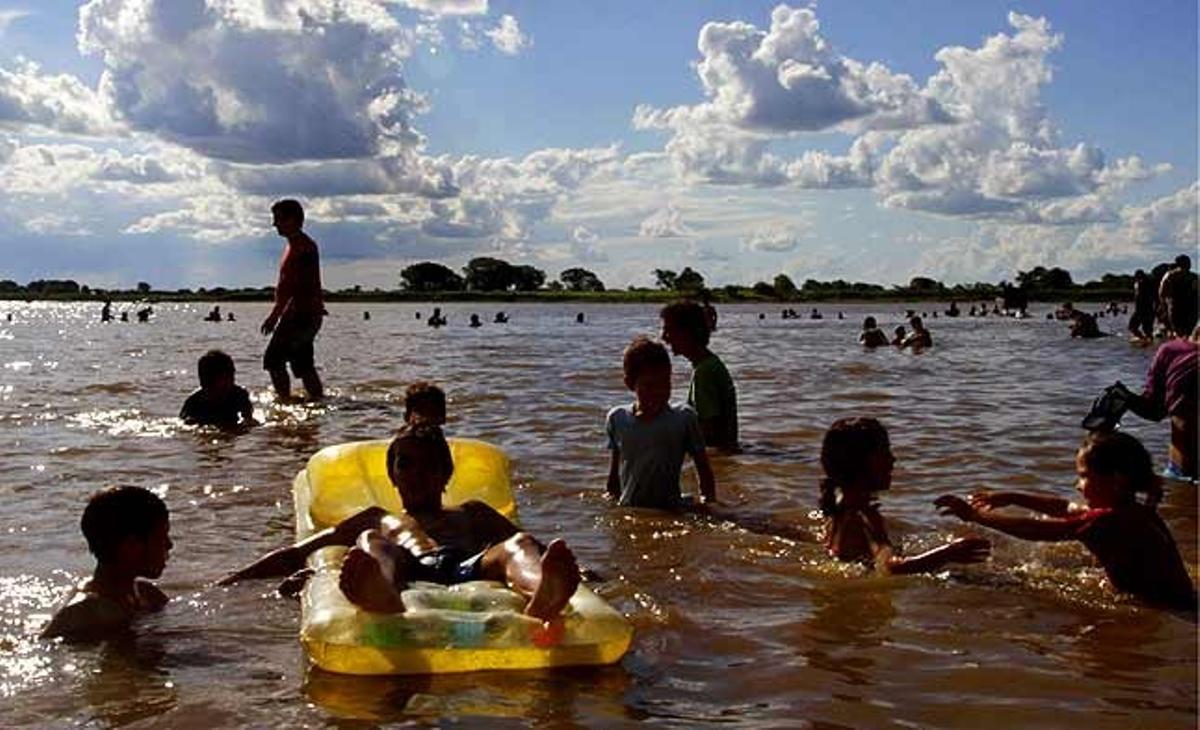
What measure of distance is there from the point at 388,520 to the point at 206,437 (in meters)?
5.18

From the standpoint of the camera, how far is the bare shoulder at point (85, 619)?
4.63 meters

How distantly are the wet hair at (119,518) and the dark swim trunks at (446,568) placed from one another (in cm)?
102

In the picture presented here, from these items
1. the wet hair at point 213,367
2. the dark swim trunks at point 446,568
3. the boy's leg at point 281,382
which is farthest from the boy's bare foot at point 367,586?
the boy's leg at point 281,382

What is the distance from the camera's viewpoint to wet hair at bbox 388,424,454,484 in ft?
18.0

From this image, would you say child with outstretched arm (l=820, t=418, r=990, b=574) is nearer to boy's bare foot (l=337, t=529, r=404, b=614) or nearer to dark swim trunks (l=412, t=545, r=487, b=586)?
dark swim trunks (l=412, t=545, r=487, b=586)

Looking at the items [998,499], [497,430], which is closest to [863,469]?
[998,499]

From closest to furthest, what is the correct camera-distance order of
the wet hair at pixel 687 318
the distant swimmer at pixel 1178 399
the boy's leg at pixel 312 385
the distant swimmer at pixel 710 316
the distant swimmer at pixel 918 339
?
Answer: the distant swimmer at pixel 1178 399
the wet hair at pixel 687 318
the distant swimmer at pixel 710 316
the boy's leg at pixel 312 385
the distant swimmer at pixel 918 339

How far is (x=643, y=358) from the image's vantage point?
705 cm

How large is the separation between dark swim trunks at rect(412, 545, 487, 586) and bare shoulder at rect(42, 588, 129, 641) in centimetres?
112

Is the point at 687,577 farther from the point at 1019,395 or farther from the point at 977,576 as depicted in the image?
the point at 1019,395

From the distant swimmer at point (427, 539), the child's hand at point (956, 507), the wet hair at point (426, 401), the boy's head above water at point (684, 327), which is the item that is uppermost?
the boy's head above water at point (684, 327)

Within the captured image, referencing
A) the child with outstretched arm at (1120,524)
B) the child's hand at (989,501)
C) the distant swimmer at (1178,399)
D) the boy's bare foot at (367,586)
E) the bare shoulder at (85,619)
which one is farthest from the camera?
the distant swimmer at (1178,399)

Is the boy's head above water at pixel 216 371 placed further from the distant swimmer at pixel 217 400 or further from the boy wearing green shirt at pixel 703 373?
the boy wearing green shirt at pixel 703 373

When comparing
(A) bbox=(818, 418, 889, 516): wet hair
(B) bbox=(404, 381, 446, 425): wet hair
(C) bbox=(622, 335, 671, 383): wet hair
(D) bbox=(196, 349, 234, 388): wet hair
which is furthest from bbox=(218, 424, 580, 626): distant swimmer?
(D) bbox=(196, 349, 234, 388): wet hair
